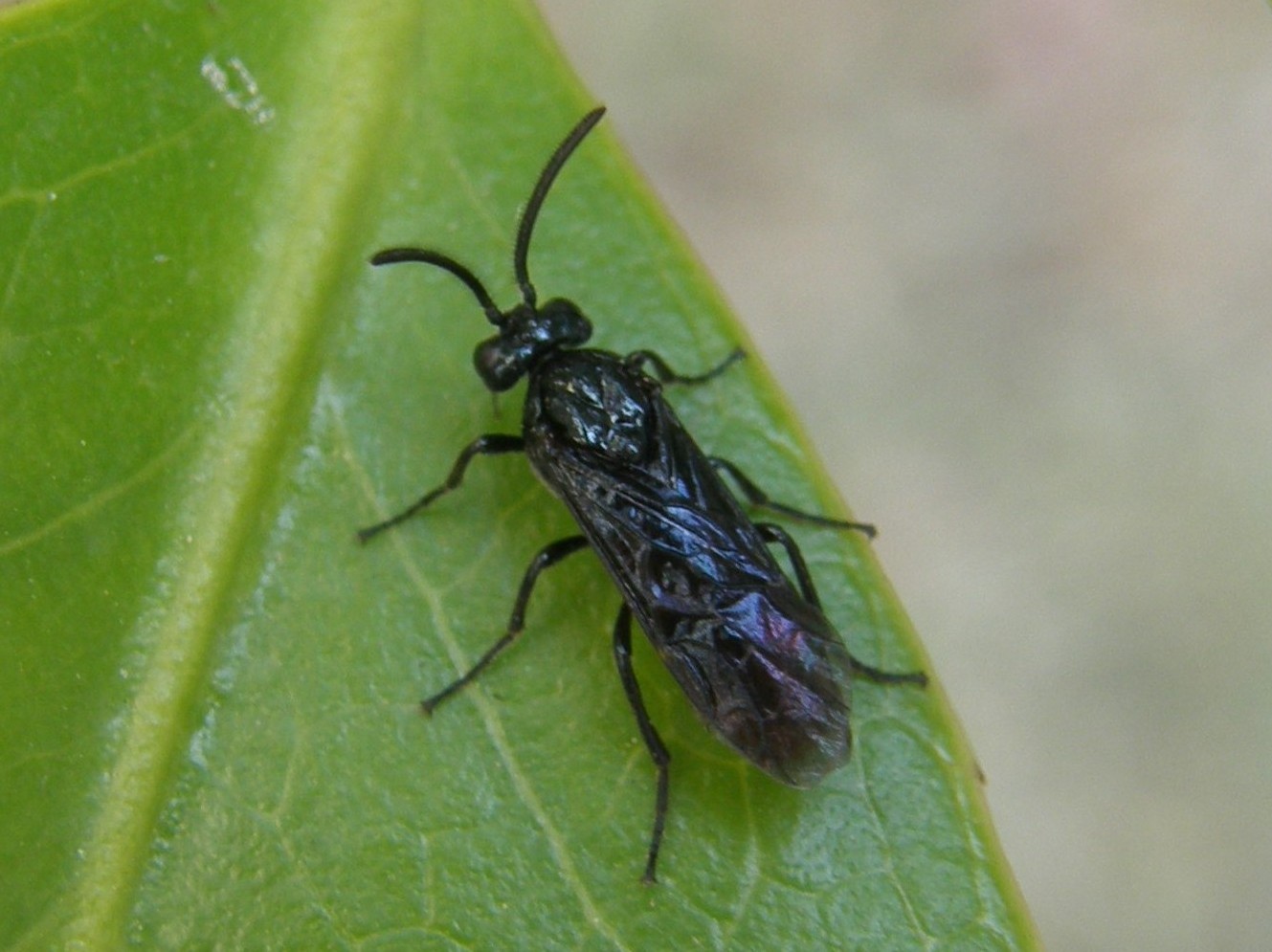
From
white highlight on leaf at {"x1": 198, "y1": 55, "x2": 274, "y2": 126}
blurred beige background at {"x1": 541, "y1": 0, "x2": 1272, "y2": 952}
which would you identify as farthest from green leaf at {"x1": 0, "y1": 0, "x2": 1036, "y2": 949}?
blurred beige background at {"x1": 541, "y1": 0, "x2": 1272, "y2": 952}

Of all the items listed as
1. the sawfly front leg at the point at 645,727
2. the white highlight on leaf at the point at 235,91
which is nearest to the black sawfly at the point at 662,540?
the sawfly front leg at the point at 645,727

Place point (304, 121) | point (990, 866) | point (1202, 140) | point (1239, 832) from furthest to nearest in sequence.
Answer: point (1202, 140) < point (1239, 832) < point (304, 121) < point (990, 866)

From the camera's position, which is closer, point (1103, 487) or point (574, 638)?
point (574, 638)

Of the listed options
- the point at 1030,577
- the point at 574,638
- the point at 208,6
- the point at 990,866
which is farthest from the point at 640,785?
the point at 1030,577

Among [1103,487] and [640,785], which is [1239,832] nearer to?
[1103,487]

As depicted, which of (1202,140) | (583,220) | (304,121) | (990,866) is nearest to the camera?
(990,866)

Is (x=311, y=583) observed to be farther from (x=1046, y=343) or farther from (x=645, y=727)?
(x=1046, y=343)

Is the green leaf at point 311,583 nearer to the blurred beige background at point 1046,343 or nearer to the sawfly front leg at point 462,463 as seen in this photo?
the sawfly front leg at point 462,463
